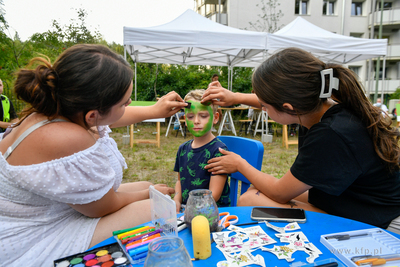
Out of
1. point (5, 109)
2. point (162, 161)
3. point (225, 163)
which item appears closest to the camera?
point (225, 163)

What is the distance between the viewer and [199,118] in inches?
81.8

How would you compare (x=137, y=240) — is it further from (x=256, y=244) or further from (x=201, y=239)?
(x=256, y=244)

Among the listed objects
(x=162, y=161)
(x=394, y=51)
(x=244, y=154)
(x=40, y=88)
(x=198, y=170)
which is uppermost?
(x=394, y=51)

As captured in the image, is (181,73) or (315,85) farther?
(181,73)

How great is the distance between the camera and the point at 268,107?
5.28ft

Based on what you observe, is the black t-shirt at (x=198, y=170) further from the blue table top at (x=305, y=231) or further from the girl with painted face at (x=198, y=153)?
the blue table top at (x=305, y=231)

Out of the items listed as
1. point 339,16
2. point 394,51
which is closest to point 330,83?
point 339,16

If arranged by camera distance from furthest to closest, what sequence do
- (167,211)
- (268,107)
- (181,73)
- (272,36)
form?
(181,73) → (272,36) → (268,107) → (167,211)

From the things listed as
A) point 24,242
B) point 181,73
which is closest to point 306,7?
point 181,73

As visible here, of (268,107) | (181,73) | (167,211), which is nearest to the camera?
(167,211)

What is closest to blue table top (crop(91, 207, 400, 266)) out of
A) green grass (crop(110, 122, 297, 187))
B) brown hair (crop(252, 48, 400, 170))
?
brown hair (crop(252, 48, 400, 170))

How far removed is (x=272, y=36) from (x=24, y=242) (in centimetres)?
621

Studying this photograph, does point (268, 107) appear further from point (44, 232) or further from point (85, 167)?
point (44, 232)

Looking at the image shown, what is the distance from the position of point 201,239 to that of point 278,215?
1.65ft
